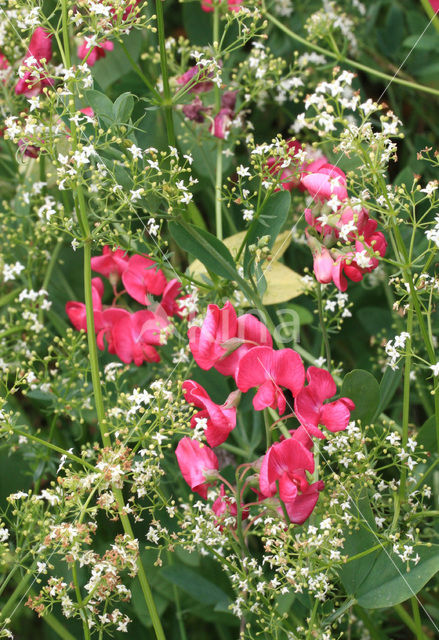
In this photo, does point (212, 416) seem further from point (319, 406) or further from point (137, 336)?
point (137, 336)

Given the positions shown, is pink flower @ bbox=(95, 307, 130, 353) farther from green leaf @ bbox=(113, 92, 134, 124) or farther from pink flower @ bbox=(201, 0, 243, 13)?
pink flower @ bbox=(201, 0, 243, 13)

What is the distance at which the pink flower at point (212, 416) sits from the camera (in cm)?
77

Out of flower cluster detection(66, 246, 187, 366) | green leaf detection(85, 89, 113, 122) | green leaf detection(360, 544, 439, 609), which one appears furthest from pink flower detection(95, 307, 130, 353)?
green leaf detection(360, 544, 439, 609)

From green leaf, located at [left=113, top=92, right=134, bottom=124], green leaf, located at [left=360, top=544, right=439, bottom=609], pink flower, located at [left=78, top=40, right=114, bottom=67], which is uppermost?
green leaf, located at [left=113, top=92, right=134, bottom=124]

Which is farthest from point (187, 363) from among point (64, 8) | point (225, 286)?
point (64, 8)

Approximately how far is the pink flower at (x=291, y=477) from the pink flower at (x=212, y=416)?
0.05 m

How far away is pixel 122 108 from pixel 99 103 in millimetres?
30

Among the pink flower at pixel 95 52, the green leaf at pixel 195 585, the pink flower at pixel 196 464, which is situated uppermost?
the pink flower at pixel 95 52

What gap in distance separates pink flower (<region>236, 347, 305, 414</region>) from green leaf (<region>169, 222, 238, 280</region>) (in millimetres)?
106

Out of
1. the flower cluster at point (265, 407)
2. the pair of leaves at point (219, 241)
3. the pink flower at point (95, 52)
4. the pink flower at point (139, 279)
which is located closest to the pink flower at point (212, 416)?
the flower cluster at point (265, 407)

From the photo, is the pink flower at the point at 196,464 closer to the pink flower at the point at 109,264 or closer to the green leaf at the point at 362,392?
the green leaf at the point at 362,392

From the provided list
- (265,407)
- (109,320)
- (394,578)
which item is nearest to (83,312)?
(109,320)

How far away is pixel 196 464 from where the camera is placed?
2.67 ft

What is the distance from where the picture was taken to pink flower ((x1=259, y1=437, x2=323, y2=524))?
0.74 meters
